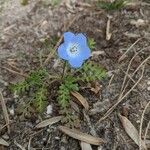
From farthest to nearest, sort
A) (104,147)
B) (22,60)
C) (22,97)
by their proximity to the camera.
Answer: (22,60), (22,97), (104,147)

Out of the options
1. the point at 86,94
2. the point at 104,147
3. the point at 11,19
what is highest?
the point at 11,19

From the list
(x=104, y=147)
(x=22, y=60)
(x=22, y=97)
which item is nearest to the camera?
(x=104, y=147)

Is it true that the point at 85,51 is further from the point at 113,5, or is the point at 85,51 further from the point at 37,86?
the point at 113,5

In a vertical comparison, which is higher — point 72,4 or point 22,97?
point 72,4

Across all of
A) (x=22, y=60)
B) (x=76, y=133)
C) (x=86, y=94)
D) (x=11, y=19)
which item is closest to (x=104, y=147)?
(x=76, y=133)

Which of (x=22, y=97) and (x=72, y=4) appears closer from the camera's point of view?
(x=22, y=97)

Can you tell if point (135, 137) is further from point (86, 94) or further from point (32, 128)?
point (32, 128)

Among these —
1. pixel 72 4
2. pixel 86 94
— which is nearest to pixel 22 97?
pixel 86 94

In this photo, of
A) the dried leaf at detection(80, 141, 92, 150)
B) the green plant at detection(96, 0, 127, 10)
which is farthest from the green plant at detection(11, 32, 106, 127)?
the green plant at detection(96, 0, 127, 10)

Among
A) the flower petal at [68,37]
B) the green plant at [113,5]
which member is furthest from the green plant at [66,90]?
the green plant at [113,5]
